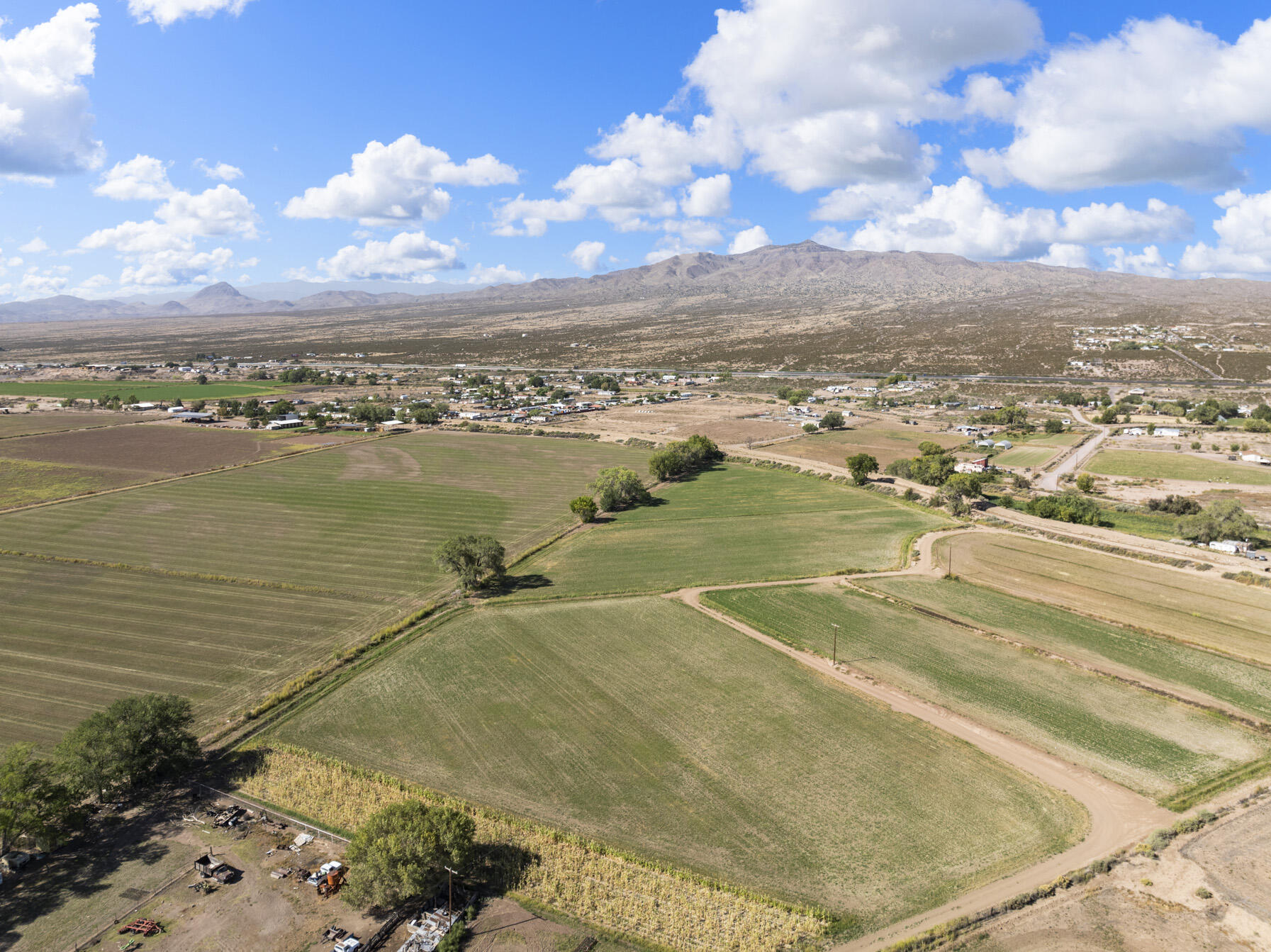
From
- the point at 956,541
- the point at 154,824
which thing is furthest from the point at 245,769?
A: the point at 956,541

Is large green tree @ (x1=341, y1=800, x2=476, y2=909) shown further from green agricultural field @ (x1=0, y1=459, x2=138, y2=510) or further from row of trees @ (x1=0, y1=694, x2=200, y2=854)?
green agricultural field @ (x1=0, y1=459, x2=138, y2=510)

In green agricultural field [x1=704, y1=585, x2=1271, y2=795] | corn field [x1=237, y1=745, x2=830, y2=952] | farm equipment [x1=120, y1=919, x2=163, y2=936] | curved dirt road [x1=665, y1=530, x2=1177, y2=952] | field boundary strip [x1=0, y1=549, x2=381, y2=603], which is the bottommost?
farm equipment [x1=120, y1=919, x2=163, y2=936]

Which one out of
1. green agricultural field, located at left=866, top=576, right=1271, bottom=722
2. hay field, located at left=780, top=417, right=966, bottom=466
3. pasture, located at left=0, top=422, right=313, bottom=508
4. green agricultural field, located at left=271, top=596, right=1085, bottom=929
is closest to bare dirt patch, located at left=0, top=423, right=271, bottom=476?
pasture, located at left=0, top=422, right=313, bottom=508

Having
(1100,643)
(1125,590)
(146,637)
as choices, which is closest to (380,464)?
(146,637)

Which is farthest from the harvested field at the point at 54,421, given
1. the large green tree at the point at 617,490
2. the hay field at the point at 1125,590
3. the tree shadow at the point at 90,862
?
the hay field at the point at 1125,590

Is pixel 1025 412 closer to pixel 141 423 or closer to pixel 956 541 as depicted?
pixel 956 541

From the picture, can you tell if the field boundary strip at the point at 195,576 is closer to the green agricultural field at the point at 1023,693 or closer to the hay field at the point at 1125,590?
the green agricultural field at the point at 1023,693
